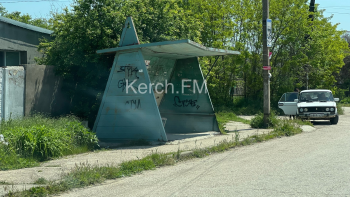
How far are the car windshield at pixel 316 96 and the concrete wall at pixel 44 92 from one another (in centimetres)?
1149

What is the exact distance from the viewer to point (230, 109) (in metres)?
24.5

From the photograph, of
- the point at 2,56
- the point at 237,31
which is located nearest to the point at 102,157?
the point at 2,56

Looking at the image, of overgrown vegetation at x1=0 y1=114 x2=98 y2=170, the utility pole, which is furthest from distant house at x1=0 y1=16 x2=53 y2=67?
the utility pole

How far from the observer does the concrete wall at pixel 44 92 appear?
37.0ft

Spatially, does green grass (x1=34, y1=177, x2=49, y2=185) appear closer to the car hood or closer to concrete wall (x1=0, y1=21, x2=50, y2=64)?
concrete wall (x1=0, y1=21, x2=50, y2=64)

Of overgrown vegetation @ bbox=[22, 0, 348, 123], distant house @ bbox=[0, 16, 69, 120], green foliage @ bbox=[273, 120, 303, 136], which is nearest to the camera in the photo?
distant house @ bbox=[0, 16, 69, 120]

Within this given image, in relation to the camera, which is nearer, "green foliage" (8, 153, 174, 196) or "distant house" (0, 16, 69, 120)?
"green foliage" (8, 153, 174, 196)

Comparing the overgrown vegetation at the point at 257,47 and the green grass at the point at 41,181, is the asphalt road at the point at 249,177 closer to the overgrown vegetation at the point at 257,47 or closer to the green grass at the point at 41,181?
the green grass at the point at 41,181

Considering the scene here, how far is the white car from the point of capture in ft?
56.7

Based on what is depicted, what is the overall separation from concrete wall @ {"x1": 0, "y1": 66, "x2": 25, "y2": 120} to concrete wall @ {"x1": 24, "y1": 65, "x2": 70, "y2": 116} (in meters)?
0.21

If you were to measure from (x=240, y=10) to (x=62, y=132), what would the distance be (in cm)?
1854

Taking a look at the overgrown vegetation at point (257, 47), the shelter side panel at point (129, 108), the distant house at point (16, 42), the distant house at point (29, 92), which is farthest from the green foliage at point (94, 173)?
the overgrown vegetation at point (257, 47)

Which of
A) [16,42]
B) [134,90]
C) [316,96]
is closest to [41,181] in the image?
[134,90]

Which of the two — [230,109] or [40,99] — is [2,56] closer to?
[40,99]
